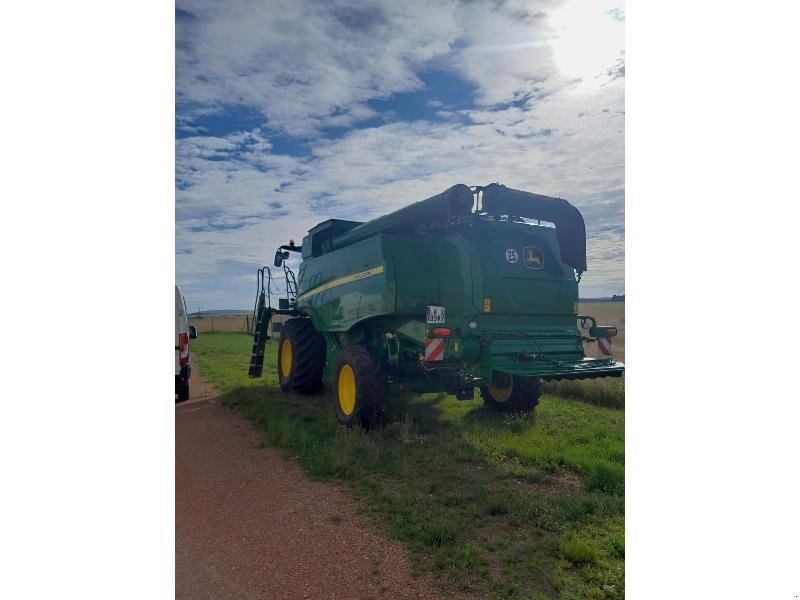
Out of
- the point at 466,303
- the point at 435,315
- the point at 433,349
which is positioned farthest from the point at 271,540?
the point at 466,303

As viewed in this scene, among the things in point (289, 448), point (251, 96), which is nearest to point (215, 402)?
point (289, 448)

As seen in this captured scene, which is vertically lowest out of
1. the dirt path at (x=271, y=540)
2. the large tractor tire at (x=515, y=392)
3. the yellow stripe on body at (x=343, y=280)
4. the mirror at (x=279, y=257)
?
the dirt path at (x=271, y=540)

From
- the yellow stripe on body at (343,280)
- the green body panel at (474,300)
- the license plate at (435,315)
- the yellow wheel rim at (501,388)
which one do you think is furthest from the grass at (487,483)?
the yellow stripe on body at (343,280)

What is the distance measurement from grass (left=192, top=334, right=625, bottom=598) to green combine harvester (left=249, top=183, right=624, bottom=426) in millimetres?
355

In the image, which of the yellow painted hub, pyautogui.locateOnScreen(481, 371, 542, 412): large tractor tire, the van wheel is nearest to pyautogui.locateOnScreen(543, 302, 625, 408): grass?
pyautogui.locateOnScreen(481, 371, 542, 412): large tractor tire

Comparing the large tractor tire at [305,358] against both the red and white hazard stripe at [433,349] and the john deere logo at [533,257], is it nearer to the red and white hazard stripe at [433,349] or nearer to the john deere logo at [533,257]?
the red and white hazard stripe at [433,349]

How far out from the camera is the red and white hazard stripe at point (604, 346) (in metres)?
3.76

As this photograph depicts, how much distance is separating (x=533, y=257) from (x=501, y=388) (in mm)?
1369

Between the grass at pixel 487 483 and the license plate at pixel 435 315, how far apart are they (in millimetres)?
907

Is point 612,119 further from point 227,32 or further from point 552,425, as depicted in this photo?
point 552,425

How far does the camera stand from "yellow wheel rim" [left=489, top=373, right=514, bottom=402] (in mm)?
4426
